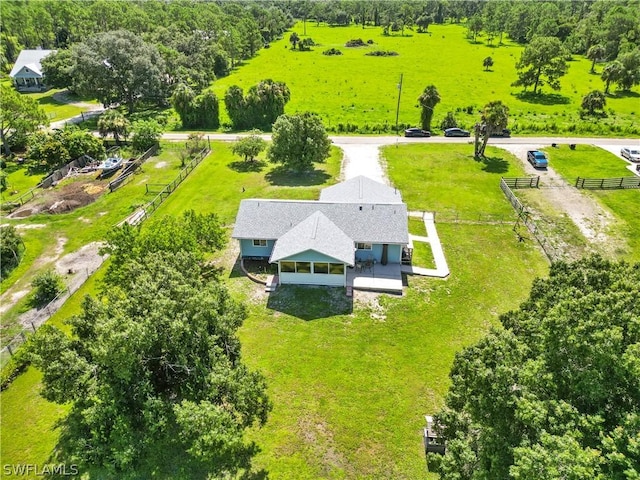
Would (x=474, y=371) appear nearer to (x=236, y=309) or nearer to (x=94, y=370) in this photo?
(x=236, y=309)

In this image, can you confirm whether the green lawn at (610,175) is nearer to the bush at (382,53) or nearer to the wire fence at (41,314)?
the wire fence at (41,314)

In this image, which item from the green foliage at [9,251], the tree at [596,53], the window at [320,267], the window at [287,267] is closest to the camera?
the window at [320,267]

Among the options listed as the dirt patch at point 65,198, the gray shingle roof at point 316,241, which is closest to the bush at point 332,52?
the dirt patch at point 65,198

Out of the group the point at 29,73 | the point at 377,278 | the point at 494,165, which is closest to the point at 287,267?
the point at 377,278

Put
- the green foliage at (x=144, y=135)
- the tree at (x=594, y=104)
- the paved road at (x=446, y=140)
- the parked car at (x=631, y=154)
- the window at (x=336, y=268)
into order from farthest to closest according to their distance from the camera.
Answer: the tree at (x=594, y=104), the paved road at (x=446, y=140), the green foliage at (x=144, y=135), the parked car at (x=631, y=154), the window at (x=336, y=268)

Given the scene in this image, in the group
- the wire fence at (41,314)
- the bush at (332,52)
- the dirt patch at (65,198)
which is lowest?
the wire fence at (41,314)

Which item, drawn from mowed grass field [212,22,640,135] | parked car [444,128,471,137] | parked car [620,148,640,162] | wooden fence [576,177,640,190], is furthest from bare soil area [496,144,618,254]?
mowed grass field [212,22,640,135]

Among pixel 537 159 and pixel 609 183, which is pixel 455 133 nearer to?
pixel 537 159

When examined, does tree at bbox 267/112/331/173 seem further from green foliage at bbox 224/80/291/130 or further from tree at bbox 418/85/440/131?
tree at bbox 418/85/440/131
